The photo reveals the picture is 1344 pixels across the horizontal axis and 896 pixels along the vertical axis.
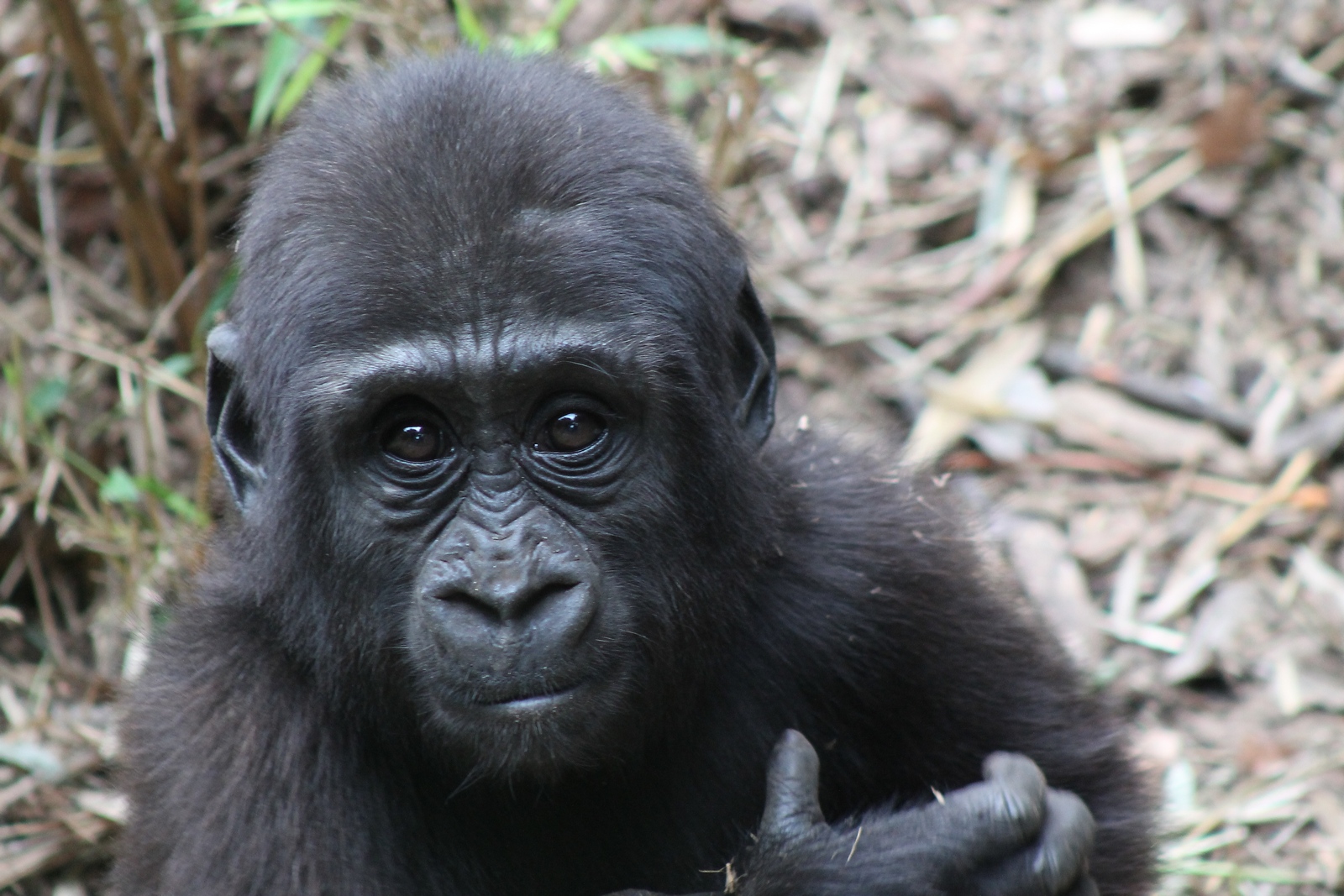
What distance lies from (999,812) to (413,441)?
1968mm

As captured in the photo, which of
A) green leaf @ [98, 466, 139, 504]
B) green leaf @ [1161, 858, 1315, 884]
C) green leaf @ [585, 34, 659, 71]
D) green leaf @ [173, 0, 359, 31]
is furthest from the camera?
green leaf @ [585, 34, 659, 71]

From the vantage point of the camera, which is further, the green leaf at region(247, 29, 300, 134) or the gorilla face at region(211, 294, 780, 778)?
the green leaf at region(247, 29, 300, 134)

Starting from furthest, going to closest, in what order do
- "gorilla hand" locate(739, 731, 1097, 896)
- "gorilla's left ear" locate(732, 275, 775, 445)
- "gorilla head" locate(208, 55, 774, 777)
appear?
"gorilla's left ear" locate(732, 275, 775, 445) < "gorilla hand" locate(739, 731, 1097, 896) < "gorilla head" locate(208, 55, 774, 777)

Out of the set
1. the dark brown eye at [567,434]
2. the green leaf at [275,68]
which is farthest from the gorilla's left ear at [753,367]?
the green leaf at [275,68]

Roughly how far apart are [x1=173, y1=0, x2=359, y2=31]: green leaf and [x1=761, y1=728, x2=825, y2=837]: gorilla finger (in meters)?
3.53

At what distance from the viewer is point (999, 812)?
4.78m

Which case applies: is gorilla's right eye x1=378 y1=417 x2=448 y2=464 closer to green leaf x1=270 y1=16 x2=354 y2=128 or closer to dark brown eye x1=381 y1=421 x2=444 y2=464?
dark brown eye x1=381 y1=421 x2=444 y2=464

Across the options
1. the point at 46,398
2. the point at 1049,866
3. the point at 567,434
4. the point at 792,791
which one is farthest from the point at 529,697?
the point at 46,398

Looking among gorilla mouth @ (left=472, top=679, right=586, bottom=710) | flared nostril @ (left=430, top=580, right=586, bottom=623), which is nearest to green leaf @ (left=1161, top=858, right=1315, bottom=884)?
gorilla mouth @ (left=472, top=679, right=586, bottom=710)

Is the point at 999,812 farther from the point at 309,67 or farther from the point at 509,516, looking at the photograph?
the point at 309,67

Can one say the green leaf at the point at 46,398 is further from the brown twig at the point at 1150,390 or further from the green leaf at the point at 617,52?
the brown twig at the point at 1150,390

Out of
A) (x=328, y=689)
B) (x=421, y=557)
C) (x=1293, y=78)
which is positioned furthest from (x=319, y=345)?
(x=1293, y=78)

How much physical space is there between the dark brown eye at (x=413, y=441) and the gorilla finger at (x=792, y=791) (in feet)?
4.47

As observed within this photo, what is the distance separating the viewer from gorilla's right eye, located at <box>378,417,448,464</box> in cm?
457
